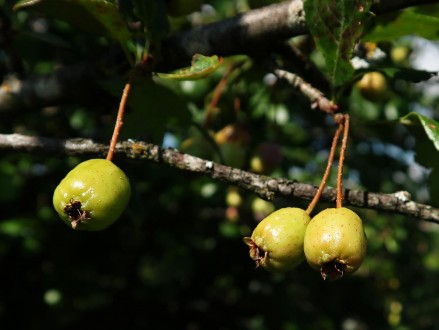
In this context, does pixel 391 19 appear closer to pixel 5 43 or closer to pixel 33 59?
pixel 5 43

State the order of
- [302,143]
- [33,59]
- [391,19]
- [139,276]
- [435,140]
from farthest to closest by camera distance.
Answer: [139,276] → [302,143] → [33,59] → [391,19] → [435,140]

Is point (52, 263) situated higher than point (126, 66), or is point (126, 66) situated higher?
point (126, 66)

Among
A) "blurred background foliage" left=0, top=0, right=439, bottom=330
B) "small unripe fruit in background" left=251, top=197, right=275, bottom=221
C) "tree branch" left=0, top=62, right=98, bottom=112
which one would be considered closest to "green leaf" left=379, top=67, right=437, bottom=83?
"blurred background foliage" left=0, top=0, right=439, bottom=330

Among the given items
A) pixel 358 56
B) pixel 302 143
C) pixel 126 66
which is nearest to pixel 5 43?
pixel 126 66

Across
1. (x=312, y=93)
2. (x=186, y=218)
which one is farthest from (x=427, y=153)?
(x=186, y=218)

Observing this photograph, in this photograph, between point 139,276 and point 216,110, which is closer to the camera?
point 216,110

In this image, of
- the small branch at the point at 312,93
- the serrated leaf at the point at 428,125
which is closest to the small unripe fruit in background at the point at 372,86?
the small branch at the point at 312,93

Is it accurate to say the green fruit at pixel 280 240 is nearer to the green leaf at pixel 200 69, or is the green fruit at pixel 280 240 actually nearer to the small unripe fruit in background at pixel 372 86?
the green leaf at pixel 200 69
